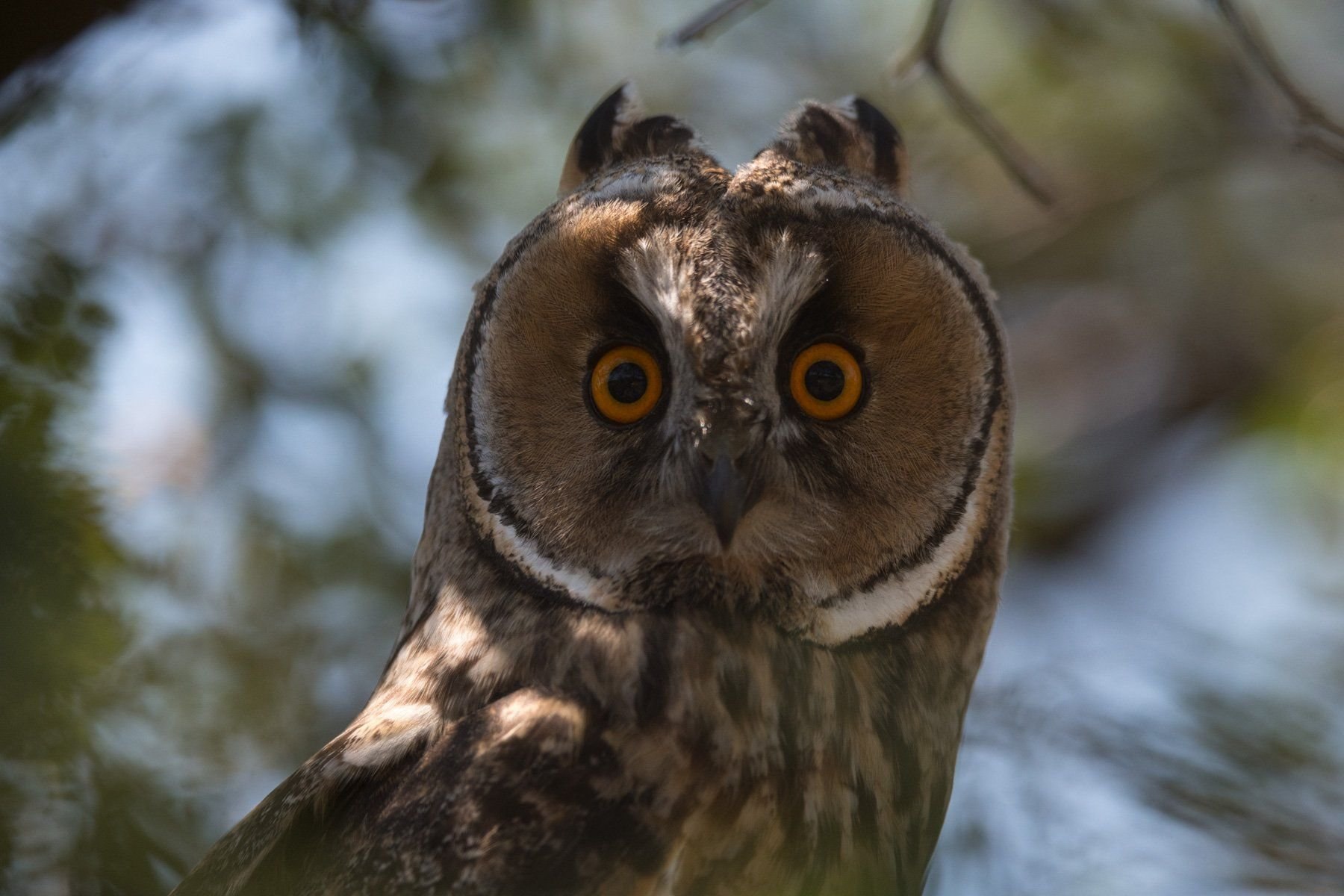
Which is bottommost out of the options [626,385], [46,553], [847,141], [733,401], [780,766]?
[780,766]

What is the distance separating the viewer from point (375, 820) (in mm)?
1982

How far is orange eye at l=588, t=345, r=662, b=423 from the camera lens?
2285mm

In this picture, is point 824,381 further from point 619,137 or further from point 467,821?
point 467,821

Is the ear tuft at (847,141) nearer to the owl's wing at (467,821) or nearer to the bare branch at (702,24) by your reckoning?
the bare branch at (702,24)

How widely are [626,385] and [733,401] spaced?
263mm

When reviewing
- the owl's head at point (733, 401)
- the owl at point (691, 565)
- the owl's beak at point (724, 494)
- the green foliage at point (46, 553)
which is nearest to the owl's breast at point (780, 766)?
the owl at point (691, 565)

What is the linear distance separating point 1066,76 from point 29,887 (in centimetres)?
574

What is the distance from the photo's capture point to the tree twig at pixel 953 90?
2775 mm

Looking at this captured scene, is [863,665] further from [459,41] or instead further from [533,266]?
[459,41]

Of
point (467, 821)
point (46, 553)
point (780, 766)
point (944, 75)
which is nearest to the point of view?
Result: point (467, 821)

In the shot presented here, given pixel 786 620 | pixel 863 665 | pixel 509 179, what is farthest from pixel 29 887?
pixel 509 179

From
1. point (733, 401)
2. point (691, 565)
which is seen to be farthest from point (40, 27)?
point (691, 565)

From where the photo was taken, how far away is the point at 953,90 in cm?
293

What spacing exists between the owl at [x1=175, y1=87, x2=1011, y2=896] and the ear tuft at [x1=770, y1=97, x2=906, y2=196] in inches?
→ 0.6
